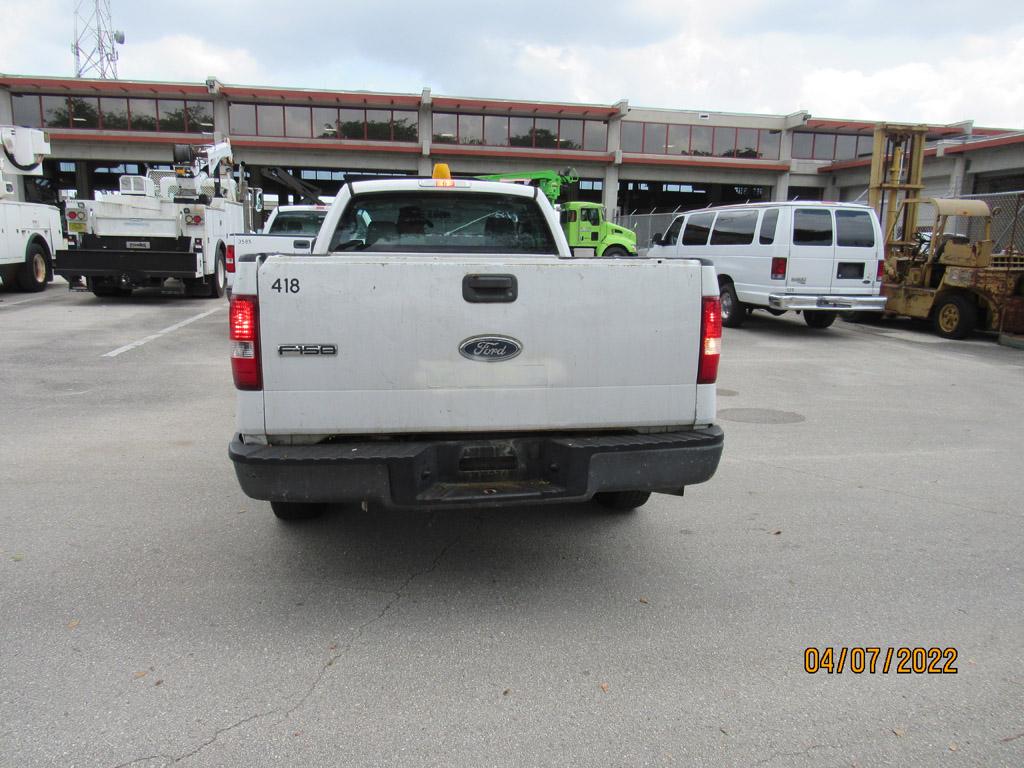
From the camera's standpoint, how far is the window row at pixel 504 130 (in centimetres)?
3794

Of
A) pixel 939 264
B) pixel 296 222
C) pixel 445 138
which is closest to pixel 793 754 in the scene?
pixel 296 222

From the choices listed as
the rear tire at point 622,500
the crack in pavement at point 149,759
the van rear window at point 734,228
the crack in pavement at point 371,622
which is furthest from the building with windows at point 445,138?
the crack in pavement at point 149,759

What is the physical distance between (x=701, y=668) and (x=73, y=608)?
109 inches

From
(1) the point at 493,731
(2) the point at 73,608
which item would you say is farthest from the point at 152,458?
(1) the point at 493,731

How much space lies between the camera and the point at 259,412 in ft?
10.6

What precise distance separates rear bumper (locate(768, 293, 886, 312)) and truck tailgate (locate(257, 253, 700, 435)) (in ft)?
33.2

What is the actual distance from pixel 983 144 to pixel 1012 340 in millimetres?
21509

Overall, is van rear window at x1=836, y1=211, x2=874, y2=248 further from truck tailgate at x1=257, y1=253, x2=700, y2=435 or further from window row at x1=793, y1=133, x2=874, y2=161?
window row at x1=793, y1=133, x2=874, y2=161

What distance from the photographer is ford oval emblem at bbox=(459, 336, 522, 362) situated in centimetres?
330

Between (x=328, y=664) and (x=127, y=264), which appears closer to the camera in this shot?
(x=328, y=664)

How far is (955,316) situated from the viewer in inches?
531

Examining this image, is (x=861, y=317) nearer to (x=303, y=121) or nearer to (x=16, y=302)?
(x=16, y=302)

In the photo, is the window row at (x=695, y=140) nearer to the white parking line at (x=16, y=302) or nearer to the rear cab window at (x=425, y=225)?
the white parking line at (x=16, y=302)

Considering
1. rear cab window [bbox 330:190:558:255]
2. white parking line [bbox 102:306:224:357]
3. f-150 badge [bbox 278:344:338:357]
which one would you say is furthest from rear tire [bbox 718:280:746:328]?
f-150 badge [bbox 278:344:338:357]
